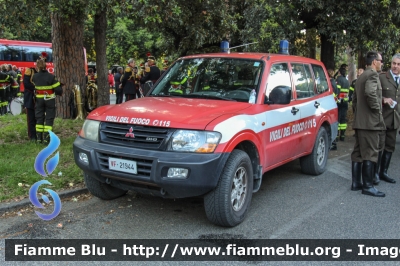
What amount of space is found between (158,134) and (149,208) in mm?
1298

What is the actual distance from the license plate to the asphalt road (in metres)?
0.67

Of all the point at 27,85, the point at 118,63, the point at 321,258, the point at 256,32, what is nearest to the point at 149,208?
the point at 321,258

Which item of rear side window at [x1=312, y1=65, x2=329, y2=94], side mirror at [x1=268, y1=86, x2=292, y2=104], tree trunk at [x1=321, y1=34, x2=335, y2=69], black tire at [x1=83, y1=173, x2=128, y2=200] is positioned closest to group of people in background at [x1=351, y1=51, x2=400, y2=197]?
rear side window at [x1=312, y1=65, x2=329, y2=94]

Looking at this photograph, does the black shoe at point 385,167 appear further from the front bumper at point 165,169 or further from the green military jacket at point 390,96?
the front bumper at point 165,169


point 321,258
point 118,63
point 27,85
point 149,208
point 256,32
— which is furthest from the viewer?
point 118,63

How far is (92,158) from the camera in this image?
14.8 ft

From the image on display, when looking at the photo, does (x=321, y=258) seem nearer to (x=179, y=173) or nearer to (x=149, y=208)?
(x=179, y=173)

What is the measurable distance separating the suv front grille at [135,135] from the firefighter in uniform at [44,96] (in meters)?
4.01

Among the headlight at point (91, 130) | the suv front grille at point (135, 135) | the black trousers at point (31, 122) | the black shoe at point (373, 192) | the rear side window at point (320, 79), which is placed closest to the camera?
the suv front grille at point (135, 135)

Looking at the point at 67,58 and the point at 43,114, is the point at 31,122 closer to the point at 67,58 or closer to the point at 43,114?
the point at 43,114

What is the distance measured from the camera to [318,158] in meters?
6.93

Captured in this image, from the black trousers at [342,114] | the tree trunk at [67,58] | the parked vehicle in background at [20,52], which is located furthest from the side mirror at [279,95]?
the parked vehicle in background at [20,52]

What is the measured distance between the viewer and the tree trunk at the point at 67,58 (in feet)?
35.7

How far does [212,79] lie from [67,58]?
22.2ft
